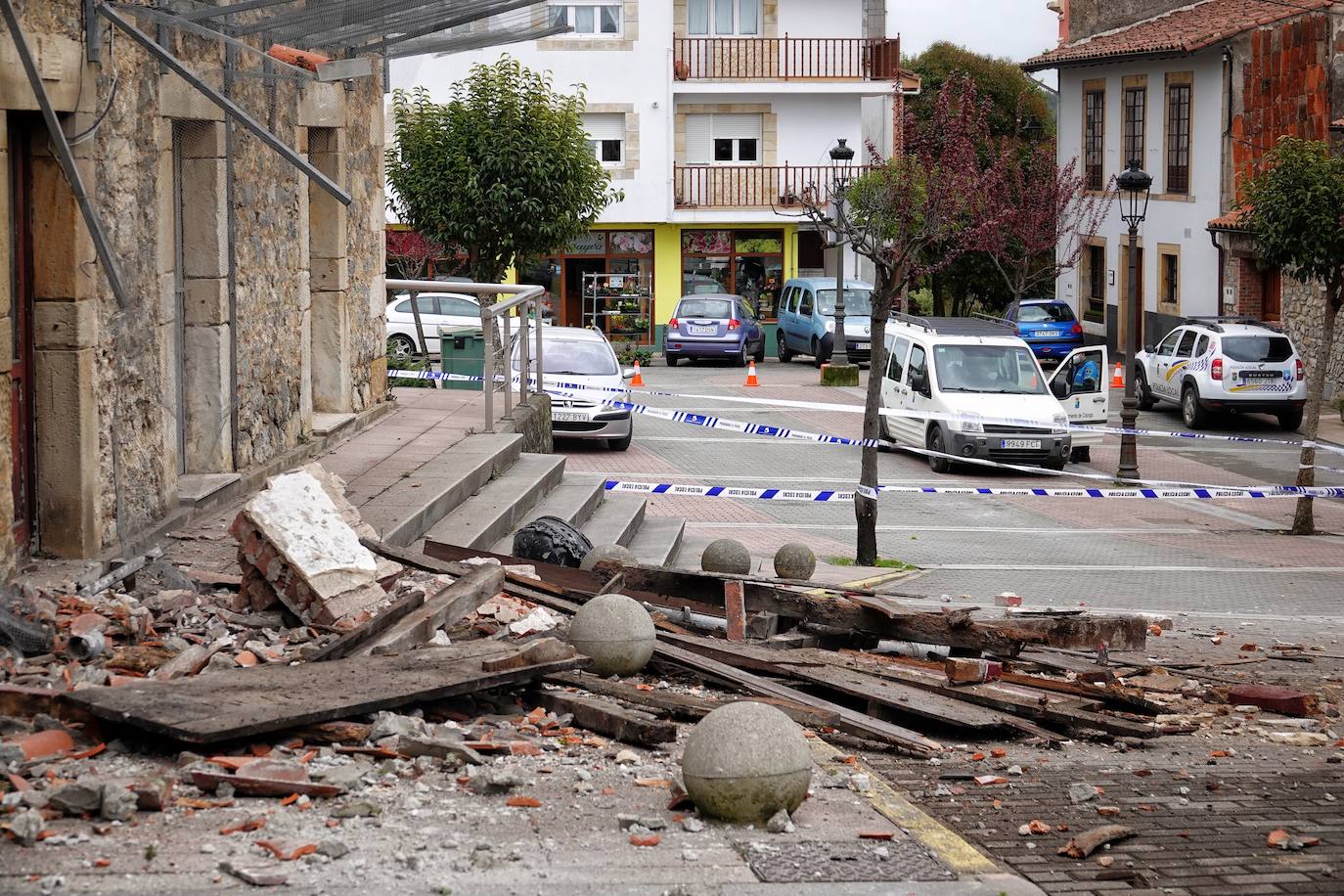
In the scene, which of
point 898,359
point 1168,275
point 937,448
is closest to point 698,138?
point 1168,275

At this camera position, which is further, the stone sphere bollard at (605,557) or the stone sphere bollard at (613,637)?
the stone sphere bollard at (605,557)

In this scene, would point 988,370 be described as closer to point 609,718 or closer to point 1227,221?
point 1227,221

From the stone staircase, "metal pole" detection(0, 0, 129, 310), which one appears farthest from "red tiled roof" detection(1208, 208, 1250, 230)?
"metal pole" detection(0, 0, 129, 310)

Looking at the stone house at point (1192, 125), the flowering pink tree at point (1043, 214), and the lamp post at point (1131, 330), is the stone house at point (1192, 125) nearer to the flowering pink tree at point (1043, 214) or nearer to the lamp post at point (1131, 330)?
the flowering pink tree at point (1043, 214)

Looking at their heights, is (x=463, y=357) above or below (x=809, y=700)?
above

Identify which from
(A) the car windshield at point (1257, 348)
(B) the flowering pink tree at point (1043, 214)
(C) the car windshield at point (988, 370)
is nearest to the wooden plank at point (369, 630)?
(C) the car windshield at point (988, 370)

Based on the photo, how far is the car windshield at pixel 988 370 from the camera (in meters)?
21.9

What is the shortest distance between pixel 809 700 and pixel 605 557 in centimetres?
266

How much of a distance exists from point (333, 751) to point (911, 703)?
284 cm

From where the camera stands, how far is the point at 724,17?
40562mm

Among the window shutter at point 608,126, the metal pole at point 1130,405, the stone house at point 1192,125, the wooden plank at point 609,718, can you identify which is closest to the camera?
the wooden plank at point 609,718

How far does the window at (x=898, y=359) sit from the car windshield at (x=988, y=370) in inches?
29.6

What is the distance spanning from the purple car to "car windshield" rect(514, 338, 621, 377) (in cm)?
1267

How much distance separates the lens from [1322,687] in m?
9.77
